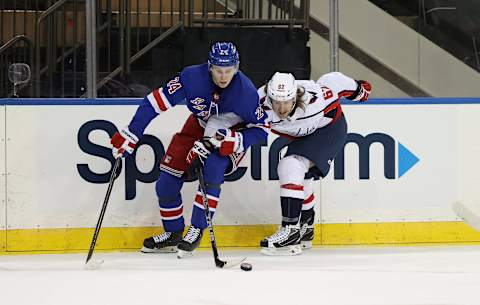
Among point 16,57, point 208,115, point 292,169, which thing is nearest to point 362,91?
point 292,169

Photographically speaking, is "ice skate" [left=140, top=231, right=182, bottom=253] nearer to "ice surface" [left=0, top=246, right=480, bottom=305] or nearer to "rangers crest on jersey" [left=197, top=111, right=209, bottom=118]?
Result: "ice surface" [left=0, top=246, right=480, bottom=305]

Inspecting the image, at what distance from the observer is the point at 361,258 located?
4434 mm

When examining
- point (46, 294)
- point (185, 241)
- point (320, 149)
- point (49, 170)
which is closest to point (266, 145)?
point (320, 149)

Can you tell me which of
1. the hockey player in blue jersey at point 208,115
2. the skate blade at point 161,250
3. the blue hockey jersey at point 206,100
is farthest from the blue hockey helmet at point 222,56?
the skate blade at point 161,250

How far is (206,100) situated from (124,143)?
41cm

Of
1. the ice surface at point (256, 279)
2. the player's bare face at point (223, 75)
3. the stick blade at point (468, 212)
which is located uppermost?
the player's bare face at point (223, 75)

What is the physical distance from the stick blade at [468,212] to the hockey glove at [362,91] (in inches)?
28.2

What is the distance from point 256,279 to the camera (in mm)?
3781

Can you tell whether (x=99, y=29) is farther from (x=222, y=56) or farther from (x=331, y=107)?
(x=331, y=107)

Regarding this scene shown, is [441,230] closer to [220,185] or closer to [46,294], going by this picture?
[220,185]

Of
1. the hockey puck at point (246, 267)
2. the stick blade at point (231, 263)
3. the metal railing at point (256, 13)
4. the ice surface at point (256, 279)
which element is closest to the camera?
the ice surface at point (256, 279)

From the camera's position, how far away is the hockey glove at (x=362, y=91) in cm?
477

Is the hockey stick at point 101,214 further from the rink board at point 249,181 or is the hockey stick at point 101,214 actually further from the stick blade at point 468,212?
the stick blade at point 468,212

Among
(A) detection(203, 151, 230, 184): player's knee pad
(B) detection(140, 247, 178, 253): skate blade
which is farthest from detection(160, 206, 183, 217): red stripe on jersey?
(A) detection(203, 151, 230, 184): player's knee pad
